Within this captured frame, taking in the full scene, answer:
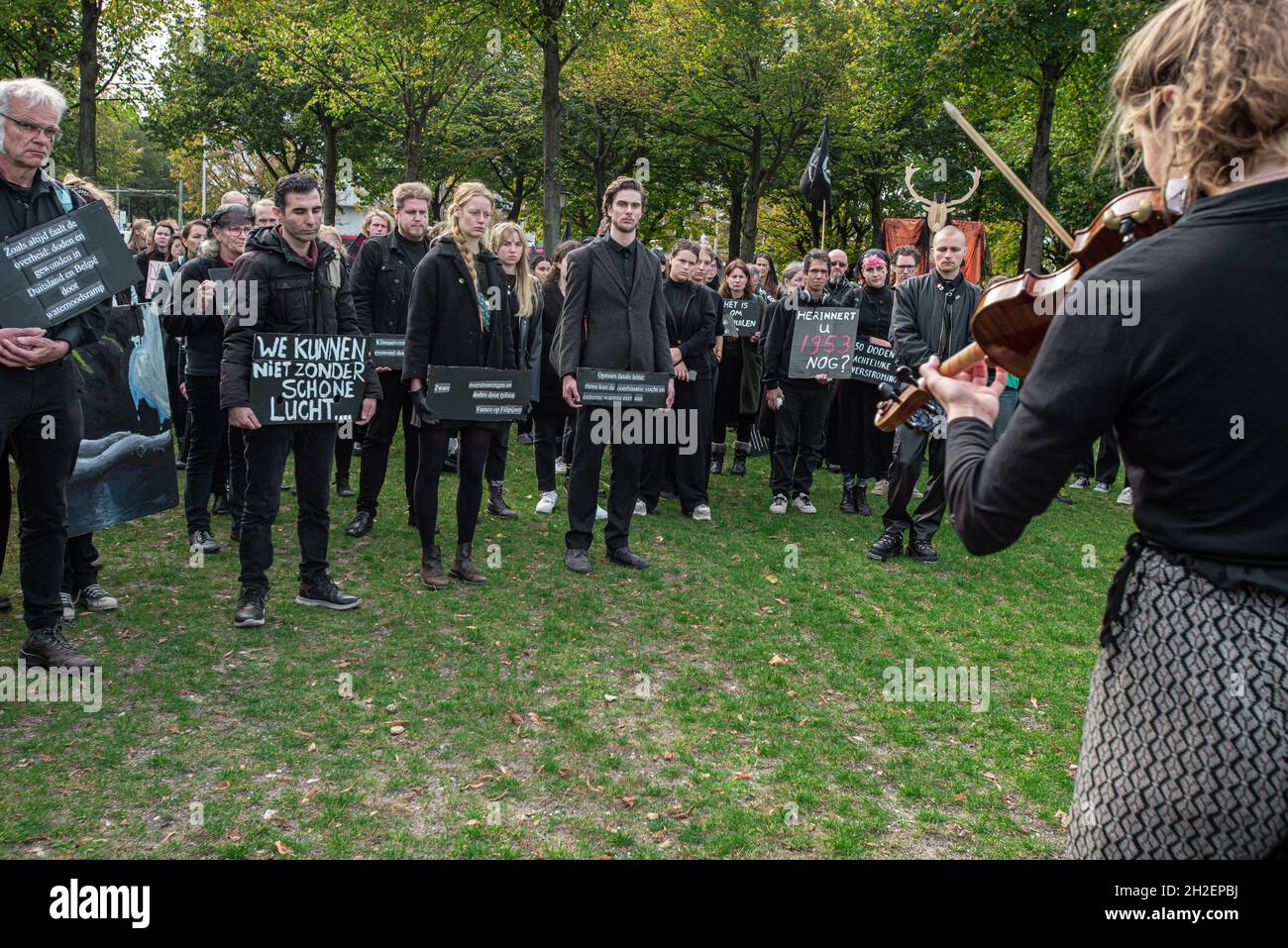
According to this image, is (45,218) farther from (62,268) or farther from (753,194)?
(753,194)

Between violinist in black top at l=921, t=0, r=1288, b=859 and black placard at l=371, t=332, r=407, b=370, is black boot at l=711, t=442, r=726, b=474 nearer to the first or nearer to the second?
black placard at l=371, t=332, r=407, b=370

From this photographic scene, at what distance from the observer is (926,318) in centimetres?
868

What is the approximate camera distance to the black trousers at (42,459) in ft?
16.0

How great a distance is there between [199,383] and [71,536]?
1.87 m

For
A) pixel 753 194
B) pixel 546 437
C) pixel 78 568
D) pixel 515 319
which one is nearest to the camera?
pixel 78 568

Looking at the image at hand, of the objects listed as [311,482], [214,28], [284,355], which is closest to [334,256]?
[284,355]

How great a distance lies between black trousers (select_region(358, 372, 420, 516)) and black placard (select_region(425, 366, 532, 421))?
1543 mm

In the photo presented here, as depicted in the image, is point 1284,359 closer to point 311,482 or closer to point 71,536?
point 311,482

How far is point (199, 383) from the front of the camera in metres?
7.89

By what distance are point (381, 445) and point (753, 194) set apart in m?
22.0

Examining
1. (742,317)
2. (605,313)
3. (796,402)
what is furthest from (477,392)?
(742,317)

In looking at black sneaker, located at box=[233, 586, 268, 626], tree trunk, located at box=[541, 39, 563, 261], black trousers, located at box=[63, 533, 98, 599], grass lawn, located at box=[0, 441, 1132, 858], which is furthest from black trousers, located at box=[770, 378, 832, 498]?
tree trunk, located at box=[541, 39, 563, 261]

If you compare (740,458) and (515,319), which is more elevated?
(515,319)
